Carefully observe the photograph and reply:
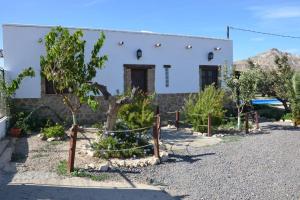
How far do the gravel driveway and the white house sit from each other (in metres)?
5.70

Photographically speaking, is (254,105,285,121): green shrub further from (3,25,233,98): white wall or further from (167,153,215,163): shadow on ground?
(167,153,215,163): shadow on ground

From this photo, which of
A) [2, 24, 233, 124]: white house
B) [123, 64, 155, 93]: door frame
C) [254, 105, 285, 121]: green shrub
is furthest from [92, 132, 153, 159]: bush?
[254, 105, 285, 121]: green shrub

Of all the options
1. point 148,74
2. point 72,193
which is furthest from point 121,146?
point 148,74

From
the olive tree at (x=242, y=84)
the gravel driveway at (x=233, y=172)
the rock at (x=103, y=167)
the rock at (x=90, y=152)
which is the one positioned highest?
the olive tree at (x=242, y=84)

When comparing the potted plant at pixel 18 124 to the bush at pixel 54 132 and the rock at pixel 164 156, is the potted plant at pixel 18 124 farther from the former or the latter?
the rock at pixel 164 156

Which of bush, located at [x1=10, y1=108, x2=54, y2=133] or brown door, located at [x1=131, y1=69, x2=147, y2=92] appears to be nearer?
bush, located at [x1=10, y1=108, x2=54, y2=133]

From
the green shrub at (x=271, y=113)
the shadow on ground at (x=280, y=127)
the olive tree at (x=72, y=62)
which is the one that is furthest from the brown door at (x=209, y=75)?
the olive tree at (x=72, y=62)

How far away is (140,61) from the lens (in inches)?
707

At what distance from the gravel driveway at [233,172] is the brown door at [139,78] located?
6.29 metres

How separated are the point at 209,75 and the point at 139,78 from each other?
12.6 ft

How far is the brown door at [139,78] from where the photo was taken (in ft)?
59.1

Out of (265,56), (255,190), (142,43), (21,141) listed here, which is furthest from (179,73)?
(265,56)

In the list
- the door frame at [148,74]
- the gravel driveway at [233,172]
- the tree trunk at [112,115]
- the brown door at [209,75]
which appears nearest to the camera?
the gravel driveway at [233,172]

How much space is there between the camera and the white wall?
1533 centimetres
